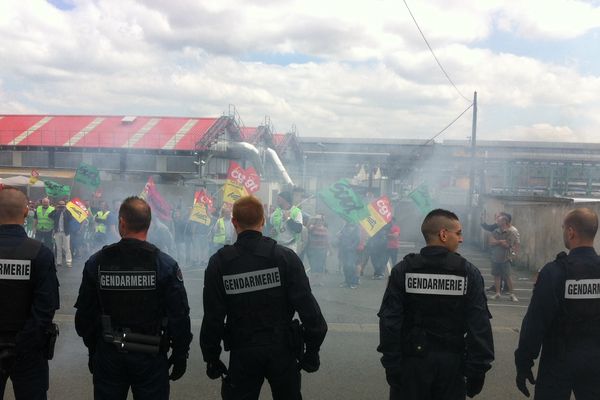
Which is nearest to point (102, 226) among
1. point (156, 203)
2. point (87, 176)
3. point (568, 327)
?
point (156, 203)

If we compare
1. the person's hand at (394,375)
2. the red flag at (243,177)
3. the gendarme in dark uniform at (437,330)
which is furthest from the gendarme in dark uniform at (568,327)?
the red flag at (243,177)

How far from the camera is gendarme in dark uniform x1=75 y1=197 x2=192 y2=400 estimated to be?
9.41ft

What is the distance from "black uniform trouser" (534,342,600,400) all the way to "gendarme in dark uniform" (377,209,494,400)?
52 centimetres

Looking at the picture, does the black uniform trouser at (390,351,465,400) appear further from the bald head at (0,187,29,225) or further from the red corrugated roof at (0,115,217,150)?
the red corrugated roof at (0,115,217,150)

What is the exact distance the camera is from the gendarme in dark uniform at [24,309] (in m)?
3.00

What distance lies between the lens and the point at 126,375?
290 cm

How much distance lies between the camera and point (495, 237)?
886 centimetres

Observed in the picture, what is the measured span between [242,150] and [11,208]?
2304cm

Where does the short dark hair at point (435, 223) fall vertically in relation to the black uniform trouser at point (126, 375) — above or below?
above

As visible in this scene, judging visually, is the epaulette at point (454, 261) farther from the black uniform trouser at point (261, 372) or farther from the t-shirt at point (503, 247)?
the t-shirt at point (503, 247)

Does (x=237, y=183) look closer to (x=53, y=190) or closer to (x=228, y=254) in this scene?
(x=53, y=190)

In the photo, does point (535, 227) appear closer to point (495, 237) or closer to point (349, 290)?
point (495, 237)

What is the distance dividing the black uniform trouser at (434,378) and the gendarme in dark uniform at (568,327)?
1.74ft

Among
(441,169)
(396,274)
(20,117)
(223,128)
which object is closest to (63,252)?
(396,274)
